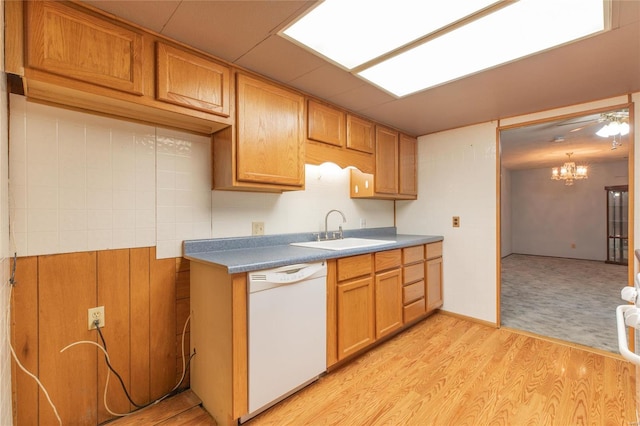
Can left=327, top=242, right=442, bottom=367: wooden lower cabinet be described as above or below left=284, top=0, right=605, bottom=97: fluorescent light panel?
below

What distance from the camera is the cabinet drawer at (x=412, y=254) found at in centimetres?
272

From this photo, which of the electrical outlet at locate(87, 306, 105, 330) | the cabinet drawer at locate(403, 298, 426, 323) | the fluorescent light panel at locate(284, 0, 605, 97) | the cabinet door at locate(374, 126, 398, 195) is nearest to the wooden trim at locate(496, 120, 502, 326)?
the cabinet drawer at locate(403, 298, 426, 323)

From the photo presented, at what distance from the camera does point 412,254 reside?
283cm

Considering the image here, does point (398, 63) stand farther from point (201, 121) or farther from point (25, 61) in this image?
point (25, 61)

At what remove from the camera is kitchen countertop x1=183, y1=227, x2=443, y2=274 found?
1609 millimetres

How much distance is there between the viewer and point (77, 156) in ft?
5.07

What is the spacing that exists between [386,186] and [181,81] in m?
2.11

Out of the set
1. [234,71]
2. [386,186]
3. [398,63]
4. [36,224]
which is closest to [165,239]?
[36,224]

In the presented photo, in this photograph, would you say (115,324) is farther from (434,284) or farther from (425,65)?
(434,284)

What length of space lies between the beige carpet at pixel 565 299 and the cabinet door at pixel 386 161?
1.85 metres

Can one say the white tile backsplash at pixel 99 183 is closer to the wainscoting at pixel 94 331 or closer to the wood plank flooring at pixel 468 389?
the wainscoting at pixel 94 331

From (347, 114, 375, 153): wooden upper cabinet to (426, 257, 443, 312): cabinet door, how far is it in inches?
54.6

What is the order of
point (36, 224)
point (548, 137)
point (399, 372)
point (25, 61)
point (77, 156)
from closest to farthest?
1. point (25, 61)
2. point (36, 224)
3. point (77, 156)
4. point (399, 372)
5. point (548, 137)

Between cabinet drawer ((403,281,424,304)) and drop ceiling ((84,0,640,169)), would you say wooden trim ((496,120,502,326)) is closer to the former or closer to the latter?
drop ceiling ((84,0,640,169))
